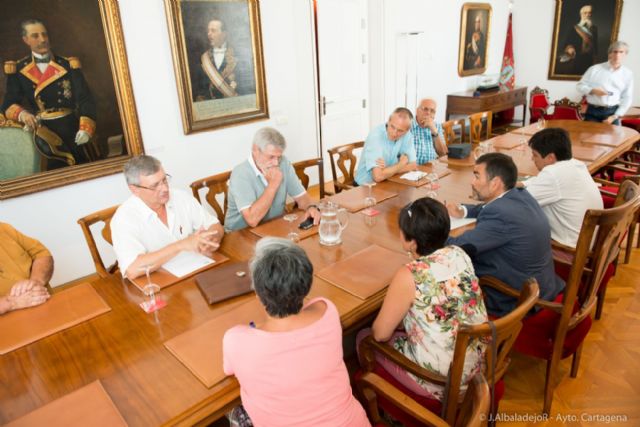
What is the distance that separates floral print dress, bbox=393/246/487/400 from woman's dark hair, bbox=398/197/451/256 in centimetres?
7

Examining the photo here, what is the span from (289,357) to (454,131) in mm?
3972

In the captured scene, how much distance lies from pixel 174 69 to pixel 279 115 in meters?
1.26

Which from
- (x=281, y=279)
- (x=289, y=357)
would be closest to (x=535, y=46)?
(x=281, y=279)

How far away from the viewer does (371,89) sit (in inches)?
228

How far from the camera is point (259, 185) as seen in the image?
2625 millimetres

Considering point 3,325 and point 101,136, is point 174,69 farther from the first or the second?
point 3,325

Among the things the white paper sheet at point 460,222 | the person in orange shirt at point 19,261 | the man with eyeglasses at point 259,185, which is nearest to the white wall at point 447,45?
the man with eyeglasses at point 259,185

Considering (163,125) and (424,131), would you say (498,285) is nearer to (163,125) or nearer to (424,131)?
(424,131)

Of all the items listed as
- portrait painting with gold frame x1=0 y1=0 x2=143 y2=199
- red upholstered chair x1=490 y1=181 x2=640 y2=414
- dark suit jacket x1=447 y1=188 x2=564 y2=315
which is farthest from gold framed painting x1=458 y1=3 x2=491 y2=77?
dark suit jacket x1=447 y1=188 x2=564 y2=315

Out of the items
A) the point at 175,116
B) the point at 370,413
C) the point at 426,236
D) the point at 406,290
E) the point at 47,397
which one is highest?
the point at 175,116

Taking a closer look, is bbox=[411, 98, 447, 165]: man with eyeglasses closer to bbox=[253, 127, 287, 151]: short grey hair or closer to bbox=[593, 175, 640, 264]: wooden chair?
bbox=[593, 175, 640, 264]: wooden chair

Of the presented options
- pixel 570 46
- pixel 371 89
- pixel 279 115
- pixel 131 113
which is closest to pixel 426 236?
pixel 131 113

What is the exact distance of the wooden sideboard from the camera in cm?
675

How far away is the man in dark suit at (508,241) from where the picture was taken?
1.87 metres
